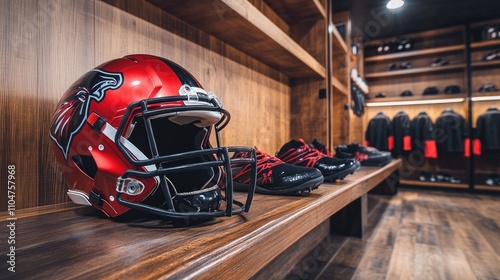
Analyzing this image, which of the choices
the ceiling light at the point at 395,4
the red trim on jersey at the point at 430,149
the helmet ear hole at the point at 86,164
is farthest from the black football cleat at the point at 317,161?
the red trim on jersey at the point at 430,149

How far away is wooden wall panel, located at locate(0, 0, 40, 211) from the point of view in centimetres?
57

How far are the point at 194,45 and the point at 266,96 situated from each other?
58 centimetres

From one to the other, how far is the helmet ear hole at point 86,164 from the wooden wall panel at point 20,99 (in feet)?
0.55

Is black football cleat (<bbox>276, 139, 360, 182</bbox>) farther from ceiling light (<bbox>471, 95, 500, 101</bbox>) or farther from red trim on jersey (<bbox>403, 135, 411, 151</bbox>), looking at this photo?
ceiling light (<bbox>471, 95, 500, 101</bbox>)

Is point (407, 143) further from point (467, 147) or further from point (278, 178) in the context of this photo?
point (278, 178)

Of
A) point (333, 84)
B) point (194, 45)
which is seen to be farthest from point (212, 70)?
point (333, 84)

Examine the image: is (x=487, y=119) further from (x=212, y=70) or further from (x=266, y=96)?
(x=212, y=70)

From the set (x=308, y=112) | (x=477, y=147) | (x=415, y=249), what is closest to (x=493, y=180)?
(x=477, y=147)

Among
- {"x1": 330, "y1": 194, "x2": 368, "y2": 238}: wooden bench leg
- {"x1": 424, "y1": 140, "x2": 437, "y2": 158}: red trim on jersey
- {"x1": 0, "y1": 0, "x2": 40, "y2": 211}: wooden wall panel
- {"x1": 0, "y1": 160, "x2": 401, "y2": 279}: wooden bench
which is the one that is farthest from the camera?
{"x1": 424, "y1": 140, "x2": 437, "y2": 158}: red trim on jersey

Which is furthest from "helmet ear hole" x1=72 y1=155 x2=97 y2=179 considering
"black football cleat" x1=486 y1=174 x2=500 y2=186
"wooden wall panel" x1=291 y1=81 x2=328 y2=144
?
"black football cleat" x1=486 y1=174 x2=500 y2=186

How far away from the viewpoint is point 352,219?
5.80 feet

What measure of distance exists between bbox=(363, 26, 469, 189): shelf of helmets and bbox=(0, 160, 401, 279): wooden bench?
4.28 m

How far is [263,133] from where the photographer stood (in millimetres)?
1483

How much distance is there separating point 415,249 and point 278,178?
124cm
